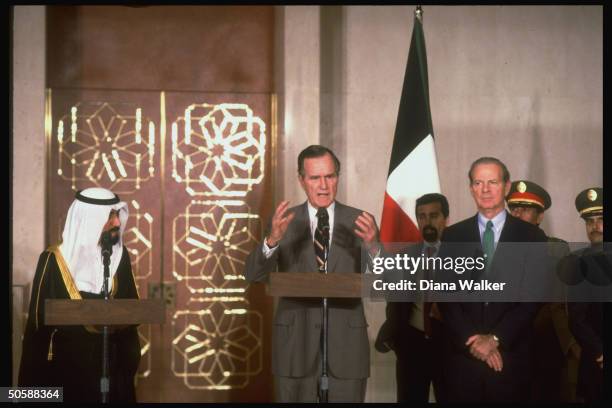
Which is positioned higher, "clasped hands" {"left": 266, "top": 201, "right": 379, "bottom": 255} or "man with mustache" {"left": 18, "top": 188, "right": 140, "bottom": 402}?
"clasped hands" {"left": 266, "top": 201, "right": 379, "bottom": 255}

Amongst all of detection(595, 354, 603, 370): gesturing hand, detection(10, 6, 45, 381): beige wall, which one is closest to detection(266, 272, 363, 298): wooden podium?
detection(595, 354, 603, 370): gesturing hand

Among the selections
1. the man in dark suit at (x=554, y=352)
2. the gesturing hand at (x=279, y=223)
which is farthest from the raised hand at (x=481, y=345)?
the gesturing hand at (x=279, y=223)

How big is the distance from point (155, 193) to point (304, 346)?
7.20 ft

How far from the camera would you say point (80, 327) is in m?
4.83

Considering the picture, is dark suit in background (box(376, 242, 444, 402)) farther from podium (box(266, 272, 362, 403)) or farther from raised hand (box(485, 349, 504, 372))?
podium (box(266, 272, 362, 403))

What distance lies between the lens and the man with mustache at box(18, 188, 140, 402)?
15.5 feet

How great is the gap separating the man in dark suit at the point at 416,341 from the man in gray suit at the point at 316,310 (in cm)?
25

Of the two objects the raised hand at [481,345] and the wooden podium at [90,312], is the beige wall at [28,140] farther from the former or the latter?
the raised hand at [481,345]

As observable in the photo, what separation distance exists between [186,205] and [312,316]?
2.01 metres

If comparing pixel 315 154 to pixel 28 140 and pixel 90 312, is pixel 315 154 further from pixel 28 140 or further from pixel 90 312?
pixel 28 140

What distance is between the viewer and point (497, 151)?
671cm

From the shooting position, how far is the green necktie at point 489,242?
5.01 metres

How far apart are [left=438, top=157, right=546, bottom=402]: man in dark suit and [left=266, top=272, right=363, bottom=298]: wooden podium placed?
631 millimetres

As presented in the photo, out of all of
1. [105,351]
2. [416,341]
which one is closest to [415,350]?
[416,341]
